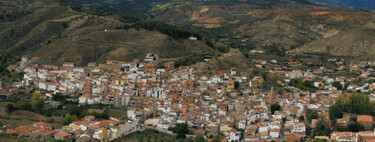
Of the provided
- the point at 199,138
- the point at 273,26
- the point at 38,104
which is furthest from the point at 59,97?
the point at 273,26

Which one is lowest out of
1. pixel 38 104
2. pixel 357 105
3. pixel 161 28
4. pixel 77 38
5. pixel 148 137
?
pixel 38 104

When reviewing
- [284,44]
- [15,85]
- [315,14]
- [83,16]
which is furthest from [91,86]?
[315,14]

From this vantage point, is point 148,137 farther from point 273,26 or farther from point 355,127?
point 273,26

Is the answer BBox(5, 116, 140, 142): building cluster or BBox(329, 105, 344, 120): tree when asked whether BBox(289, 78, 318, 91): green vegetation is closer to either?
BBox(329, 105, 344, 120): tree

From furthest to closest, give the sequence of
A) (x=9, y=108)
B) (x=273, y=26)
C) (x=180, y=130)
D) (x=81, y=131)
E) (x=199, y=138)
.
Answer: (x=273, y=26) → (x=9, y=108) → (x=180, y=130) → (x=81, y=131) → (x=199, y=138)

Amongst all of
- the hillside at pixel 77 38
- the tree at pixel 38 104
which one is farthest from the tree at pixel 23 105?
the hillside at pixel 77 38

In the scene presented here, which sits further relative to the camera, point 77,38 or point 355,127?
point 77,38
